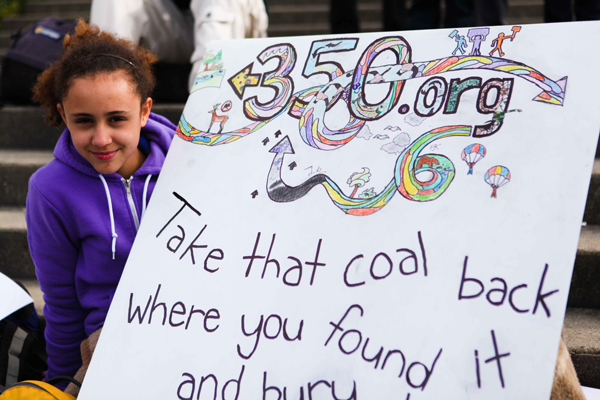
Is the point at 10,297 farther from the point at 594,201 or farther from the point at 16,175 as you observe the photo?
the point at 594,201

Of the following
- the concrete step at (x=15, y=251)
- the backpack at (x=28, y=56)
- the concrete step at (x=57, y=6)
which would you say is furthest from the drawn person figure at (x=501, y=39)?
the concrete step at (x=57, y=6)

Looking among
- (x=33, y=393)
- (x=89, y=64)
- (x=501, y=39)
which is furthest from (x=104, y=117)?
(x=501, y=39)

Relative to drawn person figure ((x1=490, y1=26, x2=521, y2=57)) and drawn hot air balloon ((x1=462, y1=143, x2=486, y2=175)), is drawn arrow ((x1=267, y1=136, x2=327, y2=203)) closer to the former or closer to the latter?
drawn hot air balloon ((x1=462, y1=143, x2=486, y2=175))

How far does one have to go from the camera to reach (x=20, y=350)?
1.49m

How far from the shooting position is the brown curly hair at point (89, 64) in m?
1.17

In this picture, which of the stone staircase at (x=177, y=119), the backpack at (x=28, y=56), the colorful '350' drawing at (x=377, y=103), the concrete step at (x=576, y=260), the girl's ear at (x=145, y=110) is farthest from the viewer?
the backpack at (x=28, y=56)

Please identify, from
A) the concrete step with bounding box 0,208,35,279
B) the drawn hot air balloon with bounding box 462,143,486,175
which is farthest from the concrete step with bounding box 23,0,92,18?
the drawn hot air balloon with bounding box 462,143,486,175

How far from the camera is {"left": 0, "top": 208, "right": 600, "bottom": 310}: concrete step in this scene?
4.90ft

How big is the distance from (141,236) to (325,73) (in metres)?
0.52

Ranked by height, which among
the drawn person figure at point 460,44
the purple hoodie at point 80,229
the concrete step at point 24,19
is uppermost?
the concrete step at point 24,19

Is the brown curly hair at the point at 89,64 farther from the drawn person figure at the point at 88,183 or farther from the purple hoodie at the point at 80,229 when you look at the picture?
the purple hoodie at the point at 80,229

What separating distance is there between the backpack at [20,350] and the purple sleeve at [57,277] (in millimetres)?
153

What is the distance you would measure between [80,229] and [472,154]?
2.87ft

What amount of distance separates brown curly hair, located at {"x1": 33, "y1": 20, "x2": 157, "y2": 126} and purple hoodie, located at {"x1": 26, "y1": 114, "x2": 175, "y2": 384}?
0.40ft
